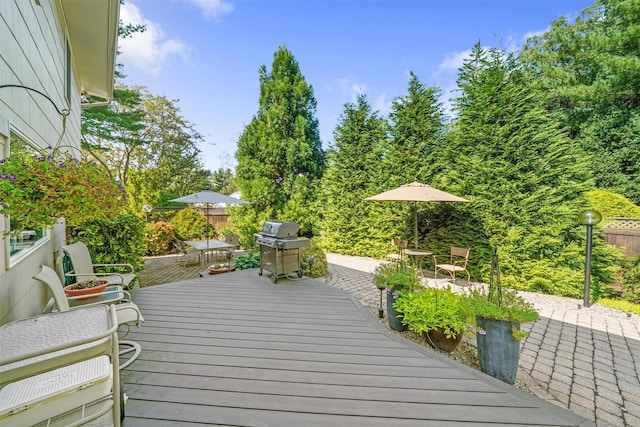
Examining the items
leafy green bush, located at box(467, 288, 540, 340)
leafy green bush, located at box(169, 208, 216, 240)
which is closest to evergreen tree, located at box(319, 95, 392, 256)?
leafy green bush, located at box(169, 208, 216, 240)

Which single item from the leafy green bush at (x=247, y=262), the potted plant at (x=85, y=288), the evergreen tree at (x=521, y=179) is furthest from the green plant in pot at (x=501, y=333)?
the leafy green bush at (x=247, y=262)

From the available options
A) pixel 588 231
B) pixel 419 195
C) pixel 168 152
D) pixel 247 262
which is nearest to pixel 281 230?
pixel 247 262

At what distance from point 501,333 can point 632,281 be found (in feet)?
18.6

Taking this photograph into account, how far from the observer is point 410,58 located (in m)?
7.85

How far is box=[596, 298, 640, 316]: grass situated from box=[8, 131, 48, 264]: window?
26.5 ft

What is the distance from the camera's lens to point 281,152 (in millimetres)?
10141

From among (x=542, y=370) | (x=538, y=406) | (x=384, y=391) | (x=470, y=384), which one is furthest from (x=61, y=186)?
(x=542, y=370)

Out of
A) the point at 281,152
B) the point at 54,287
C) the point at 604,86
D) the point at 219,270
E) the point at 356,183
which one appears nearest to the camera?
the point at 54,287

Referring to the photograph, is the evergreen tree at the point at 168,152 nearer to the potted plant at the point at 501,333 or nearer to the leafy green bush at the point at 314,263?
the leafy green bush at the point at 314,263

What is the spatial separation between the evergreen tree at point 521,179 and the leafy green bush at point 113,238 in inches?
272

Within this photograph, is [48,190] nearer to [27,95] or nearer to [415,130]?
[27,95]

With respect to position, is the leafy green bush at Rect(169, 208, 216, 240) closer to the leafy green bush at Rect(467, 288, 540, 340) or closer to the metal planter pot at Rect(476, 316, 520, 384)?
the leafy green bush at Rect(467, 288, 540, 340)

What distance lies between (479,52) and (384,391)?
7442 millimetres

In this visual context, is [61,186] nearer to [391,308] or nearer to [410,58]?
[391,308]
